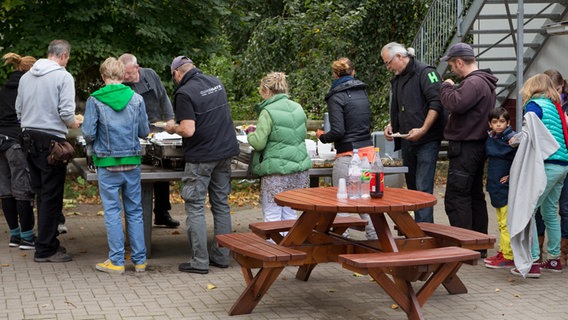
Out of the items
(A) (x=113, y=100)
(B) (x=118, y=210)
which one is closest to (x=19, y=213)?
(B) (x=118, y=210)

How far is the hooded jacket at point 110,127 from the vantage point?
7918 mm

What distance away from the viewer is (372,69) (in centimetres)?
1866

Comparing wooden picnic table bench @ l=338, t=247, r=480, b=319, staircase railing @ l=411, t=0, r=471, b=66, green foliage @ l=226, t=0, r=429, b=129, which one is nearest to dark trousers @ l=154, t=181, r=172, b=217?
wooden picnic table bench @ l=338, t=247, r=480, b=319

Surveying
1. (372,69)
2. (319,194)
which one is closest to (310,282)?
(319,194)

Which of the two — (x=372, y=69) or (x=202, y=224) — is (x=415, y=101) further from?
(x=372, y=69)

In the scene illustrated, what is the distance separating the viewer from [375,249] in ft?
23.3

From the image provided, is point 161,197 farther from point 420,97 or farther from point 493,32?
point 493,32

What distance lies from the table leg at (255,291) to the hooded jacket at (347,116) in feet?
7.75

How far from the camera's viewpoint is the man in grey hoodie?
27.5ft

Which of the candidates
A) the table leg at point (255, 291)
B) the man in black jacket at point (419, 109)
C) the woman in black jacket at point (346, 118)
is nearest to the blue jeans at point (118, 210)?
the table leg at point (255, 291)

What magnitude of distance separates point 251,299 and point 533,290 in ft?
7.97

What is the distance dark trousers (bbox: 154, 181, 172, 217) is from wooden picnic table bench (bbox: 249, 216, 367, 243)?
2764 millimetres

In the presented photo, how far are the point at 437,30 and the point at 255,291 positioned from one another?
9.95 m

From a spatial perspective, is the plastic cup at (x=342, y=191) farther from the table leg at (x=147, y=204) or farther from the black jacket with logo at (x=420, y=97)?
the table leg at (x=147, y=204)
